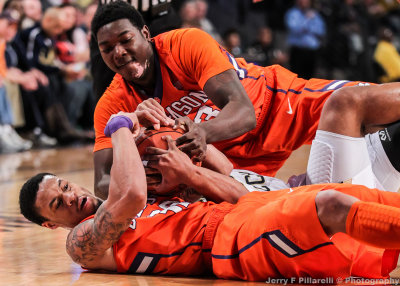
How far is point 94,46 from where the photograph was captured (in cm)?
472

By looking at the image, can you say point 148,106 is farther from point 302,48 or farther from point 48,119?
point 302,48

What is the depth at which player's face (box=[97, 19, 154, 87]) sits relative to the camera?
3533 mm


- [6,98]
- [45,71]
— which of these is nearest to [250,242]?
[6,98]

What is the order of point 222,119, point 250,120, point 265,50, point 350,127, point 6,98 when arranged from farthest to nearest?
point 265,50, point 6,98, point 250,120, point 222,119, point 350,127

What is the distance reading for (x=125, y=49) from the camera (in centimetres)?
355

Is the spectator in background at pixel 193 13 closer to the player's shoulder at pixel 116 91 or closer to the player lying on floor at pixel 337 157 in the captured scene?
the player's shoulder at pixel 116 91

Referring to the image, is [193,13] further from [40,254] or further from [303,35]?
[40,254]

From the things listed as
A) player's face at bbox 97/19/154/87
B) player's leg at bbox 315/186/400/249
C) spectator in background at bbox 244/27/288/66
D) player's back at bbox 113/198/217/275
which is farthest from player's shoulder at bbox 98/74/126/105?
spectator in background at bbox 244/27/288/66

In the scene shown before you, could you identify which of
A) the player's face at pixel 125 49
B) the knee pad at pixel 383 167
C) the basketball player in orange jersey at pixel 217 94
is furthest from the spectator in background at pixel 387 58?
the player's face at pixel 125 49

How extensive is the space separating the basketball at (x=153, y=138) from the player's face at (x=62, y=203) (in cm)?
34

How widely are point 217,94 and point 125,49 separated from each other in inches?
21.5

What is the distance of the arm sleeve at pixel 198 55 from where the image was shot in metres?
3.53

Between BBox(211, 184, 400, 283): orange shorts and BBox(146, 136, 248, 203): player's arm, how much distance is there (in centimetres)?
26

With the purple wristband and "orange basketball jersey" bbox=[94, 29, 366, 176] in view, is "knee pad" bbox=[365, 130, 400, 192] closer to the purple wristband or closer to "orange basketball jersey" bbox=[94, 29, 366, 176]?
"orange basketball jersey" bbox=[94, 29, 366, 176]
